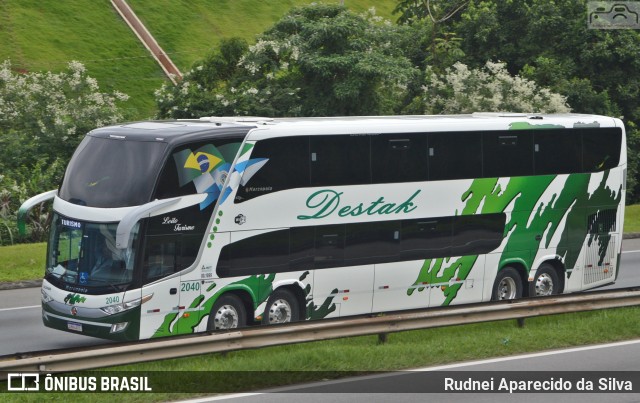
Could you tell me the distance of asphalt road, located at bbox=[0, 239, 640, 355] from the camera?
17672 mm

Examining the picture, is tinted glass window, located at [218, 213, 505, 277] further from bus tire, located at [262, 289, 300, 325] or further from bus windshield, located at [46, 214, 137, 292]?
bus windshield, located at [46, 214, 137, 292]

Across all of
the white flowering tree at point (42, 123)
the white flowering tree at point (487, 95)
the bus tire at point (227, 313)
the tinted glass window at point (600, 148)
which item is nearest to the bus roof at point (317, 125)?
the tinted glass window at point (600, 148)

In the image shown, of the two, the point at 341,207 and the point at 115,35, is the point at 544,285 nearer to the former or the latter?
the point at 341,207

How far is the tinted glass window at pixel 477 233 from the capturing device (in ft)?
67.1

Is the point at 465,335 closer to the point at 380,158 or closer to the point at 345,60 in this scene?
the point at 380,158

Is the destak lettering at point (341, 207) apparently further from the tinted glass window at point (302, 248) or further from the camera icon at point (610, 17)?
the camera icon at point (610, 17)

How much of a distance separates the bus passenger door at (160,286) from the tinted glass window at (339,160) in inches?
123

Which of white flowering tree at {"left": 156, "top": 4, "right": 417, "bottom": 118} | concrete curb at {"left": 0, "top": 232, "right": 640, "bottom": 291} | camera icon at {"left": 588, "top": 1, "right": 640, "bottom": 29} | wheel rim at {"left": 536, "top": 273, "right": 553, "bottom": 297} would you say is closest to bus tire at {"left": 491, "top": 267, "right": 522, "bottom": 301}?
wheel rim at {"left": 536, "top": 273, "right": 553, "bottom": 297}

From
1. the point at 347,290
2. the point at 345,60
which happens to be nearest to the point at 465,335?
the point at 347,290

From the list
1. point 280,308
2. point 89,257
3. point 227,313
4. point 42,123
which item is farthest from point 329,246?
point 42,123

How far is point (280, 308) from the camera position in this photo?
18375 millimetres

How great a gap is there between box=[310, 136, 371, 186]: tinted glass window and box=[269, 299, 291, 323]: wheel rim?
7.25 ft

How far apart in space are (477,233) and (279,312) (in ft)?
15.6

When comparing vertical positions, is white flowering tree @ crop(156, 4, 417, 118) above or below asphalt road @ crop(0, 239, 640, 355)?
above
